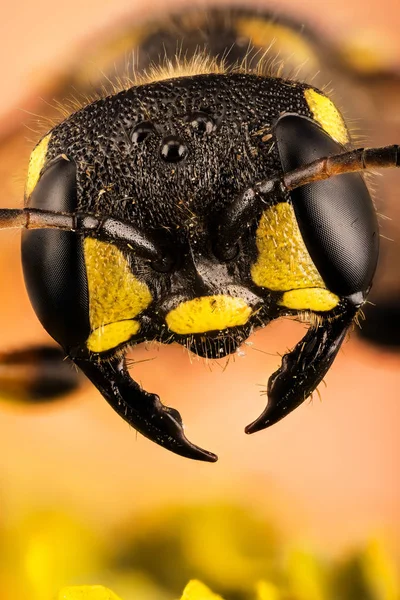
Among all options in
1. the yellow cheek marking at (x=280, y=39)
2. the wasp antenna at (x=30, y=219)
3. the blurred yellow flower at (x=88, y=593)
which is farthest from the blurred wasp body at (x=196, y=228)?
the yellow cheek marking at (x=280, y=39)

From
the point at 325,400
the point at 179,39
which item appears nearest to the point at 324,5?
the point at 179,39

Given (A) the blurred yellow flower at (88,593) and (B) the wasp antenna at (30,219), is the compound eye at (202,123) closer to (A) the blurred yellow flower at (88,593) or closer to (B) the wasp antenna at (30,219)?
(B) the wasp antenna at (30,219)

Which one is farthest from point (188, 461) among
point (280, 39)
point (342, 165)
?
point (342, 165)

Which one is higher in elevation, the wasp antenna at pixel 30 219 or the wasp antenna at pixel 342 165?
the wasp antenna at pixel 342 165

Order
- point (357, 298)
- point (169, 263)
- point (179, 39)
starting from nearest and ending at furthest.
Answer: point (169, 263), point (357, 298), point (179, 39)

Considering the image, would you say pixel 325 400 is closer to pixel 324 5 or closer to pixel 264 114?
pixel 324 5

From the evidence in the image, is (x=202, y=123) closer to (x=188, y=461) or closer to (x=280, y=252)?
(x=280, y=252)

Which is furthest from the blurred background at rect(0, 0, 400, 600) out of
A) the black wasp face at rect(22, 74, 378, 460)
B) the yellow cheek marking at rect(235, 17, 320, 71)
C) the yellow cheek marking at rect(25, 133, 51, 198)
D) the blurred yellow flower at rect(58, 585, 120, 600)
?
the black wasp face at rect(22, 74, 378, 460)
